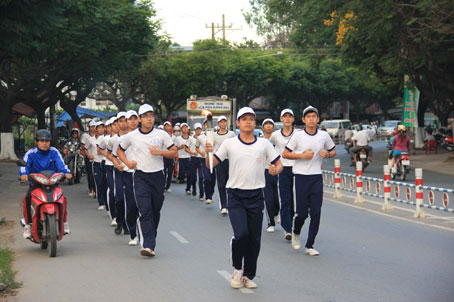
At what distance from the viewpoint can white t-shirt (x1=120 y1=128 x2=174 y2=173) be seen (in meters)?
10.2

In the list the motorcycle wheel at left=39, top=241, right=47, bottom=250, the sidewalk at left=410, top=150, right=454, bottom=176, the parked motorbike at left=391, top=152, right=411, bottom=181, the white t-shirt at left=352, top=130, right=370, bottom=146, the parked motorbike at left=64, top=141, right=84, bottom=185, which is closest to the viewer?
the motorcycle wheel at left=39, top=241, right=47, bottom=250

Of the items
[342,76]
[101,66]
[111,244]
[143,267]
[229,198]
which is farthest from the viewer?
[342,76]

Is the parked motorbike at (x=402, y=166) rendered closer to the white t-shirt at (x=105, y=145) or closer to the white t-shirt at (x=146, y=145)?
the white t-shirt at (x=105, y=145)

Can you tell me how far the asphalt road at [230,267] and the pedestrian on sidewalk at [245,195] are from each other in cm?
29

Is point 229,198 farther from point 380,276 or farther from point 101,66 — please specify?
point 101,66

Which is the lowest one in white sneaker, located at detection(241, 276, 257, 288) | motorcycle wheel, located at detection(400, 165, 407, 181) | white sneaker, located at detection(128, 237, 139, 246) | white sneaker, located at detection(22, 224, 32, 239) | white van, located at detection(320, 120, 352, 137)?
white van, located at detection(320, 120, 352, 137)

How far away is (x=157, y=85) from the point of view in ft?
203

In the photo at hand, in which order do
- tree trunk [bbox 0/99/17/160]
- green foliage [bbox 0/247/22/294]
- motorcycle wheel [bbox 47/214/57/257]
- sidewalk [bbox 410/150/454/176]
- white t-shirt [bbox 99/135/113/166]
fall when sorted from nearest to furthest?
green foliage [bbox 0/247/22/294] < motorcycle wheel [bbox 47/214/57/257] < white t-shirt [bbox 99/135/113/166] < sidewalk [bbox 410/150/454/176] < tree trunk [bbox 0/99/17/160]

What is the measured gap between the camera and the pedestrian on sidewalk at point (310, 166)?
10.1 metres

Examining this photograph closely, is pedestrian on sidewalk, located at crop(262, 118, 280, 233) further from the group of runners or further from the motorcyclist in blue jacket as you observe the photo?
the motorcyclist in blue jacket

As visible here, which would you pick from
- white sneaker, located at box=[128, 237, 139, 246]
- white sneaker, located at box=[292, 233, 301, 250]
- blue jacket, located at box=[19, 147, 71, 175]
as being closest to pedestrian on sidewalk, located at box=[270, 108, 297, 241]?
white sneaker, located at box=[292, 233, 301, 250]

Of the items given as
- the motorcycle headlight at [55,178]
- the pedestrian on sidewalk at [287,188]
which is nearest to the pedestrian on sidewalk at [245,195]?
the motorcycle headlight at [55,178]

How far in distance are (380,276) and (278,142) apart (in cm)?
419

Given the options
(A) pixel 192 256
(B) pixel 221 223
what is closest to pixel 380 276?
(A) pixel 192 256
